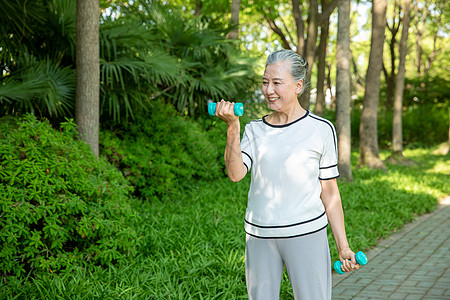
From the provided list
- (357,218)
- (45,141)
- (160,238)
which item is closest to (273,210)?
(45,141)

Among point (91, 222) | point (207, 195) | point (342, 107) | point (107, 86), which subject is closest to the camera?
point (91, 222)

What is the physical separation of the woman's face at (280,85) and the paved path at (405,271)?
2.76 metres

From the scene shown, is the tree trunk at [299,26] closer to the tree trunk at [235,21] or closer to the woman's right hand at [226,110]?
the tree trunk at [235,21]

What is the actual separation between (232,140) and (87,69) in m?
4.29

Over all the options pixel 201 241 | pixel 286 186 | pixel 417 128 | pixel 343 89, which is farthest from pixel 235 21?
pixel 417 128

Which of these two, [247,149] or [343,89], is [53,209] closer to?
[247,149]

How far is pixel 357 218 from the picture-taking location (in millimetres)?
7270

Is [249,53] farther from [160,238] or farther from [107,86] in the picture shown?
[160,238]

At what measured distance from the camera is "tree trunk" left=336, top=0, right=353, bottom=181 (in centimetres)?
1053

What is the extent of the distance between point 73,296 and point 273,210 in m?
2.17

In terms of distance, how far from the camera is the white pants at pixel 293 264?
2.34 m

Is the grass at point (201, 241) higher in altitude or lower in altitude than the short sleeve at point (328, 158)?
lower

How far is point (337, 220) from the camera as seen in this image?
2.48 m

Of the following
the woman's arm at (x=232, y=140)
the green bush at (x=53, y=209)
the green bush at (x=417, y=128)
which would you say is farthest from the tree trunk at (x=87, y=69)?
the green bush at (x=417, y=128)
